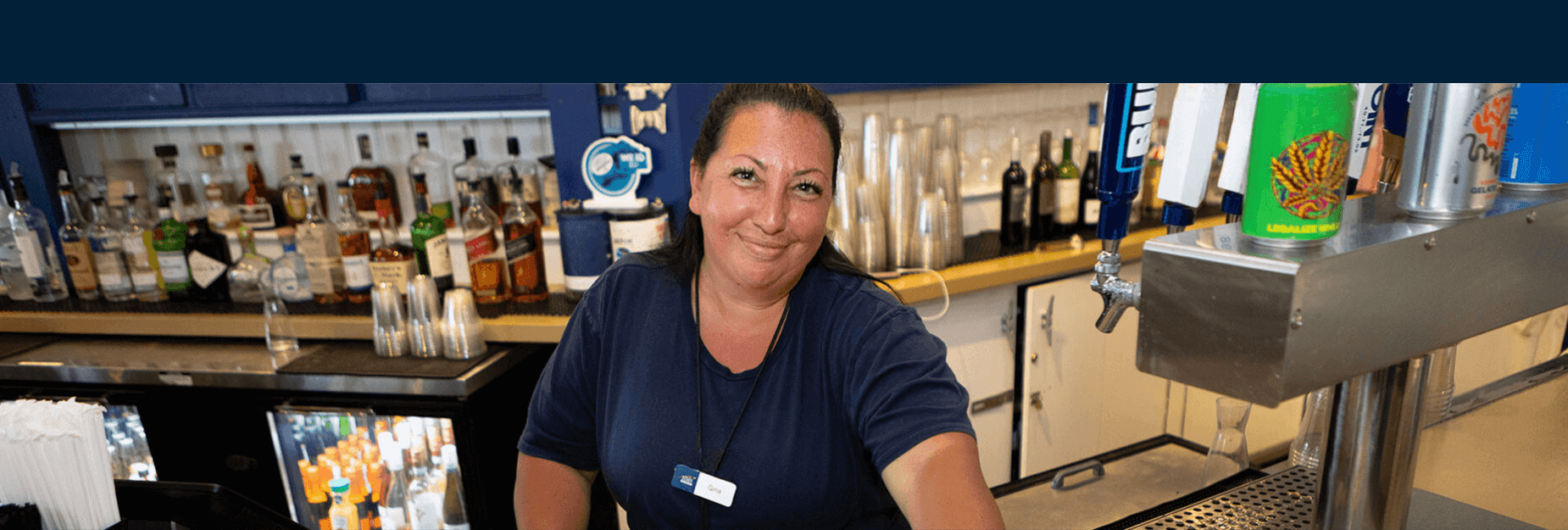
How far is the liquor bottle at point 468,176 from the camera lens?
2484 mm

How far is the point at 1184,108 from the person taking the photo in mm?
634

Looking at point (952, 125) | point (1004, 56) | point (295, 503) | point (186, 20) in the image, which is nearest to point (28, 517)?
point (186, 20)

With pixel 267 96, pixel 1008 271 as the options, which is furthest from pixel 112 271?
pixel 1008 271

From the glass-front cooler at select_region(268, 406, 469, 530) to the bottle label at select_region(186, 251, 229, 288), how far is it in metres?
0.62

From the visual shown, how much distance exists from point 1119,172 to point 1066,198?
2127 millimetres

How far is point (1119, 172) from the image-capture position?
69cm

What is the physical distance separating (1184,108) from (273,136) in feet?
9.76

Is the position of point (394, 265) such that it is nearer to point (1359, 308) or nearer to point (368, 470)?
point (368, 470)

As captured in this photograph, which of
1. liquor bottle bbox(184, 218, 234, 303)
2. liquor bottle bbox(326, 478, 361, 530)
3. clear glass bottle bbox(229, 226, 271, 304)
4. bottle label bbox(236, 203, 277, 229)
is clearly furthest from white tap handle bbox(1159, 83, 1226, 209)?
bottle label bbox(236, 203, 277, 229)

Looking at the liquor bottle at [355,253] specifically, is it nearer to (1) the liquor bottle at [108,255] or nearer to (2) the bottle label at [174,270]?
(2) the bottle label at [174,270]

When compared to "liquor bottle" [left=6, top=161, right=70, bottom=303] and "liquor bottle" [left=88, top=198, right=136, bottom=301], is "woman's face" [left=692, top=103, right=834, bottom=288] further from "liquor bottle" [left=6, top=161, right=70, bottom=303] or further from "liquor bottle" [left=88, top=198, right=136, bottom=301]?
"liquor bottle" [left=6, top=161, right=70, bottom=303]

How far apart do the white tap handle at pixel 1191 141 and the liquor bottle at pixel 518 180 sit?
6.95ft

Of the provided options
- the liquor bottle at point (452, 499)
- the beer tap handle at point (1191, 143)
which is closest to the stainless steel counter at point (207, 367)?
the liquor bottle at point (452, 499)

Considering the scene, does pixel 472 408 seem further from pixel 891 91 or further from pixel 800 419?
pixel 891 91
